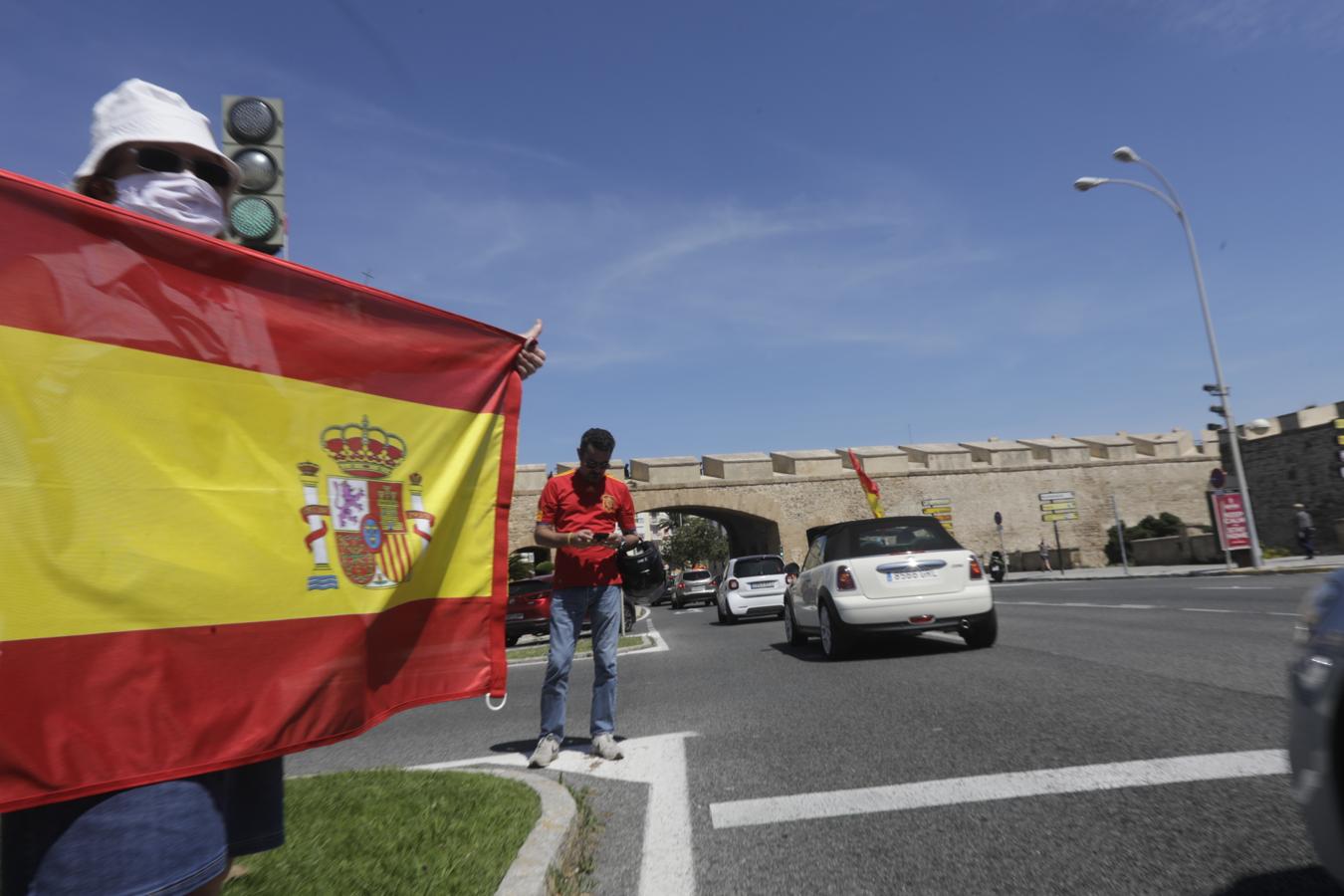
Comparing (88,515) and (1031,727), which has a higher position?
(88,515)

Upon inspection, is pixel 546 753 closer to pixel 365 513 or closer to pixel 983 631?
pixel 365 513

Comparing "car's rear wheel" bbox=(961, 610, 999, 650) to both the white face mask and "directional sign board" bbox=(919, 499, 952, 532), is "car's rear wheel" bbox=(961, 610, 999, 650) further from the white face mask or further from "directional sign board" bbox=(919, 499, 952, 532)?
"directional sign board" bbox=(919, 499, 952, 532)

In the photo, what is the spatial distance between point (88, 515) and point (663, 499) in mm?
41993

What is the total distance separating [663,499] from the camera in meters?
43.6

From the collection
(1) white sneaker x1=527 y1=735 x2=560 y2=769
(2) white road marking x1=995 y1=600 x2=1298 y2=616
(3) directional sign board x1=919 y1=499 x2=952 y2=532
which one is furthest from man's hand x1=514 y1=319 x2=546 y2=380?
(3) directional sign board x1=919 y1=499 x2=952 y2=532

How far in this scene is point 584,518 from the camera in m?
5.33

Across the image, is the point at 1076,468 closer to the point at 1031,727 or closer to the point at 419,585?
the point at 1031,727

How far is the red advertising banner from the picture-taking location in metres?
23.3

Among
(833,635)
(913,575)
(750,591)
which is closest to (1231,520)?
(750,591)

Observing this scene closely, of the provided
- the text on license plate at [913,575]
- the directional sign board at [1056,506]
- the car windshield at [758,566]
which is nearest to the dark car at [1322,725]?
the text on license plate at [913,575]

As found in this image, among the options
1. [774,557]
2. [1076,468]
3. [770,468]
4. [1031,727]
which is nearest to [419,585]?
[1031,727]

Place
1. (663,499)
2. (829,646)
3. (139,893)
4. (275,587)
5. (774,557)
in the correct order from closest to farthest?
(139,893), (275,587), (829,646), (774,557), (663,499)

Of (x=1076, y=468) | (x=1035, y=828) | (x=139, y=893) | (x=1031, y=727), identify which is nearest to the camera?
(x=139, y=893)

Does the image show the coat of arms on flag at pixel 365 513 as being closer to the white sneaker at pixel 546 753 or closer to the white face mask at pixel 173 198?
the white face mask at pixel 173 198
